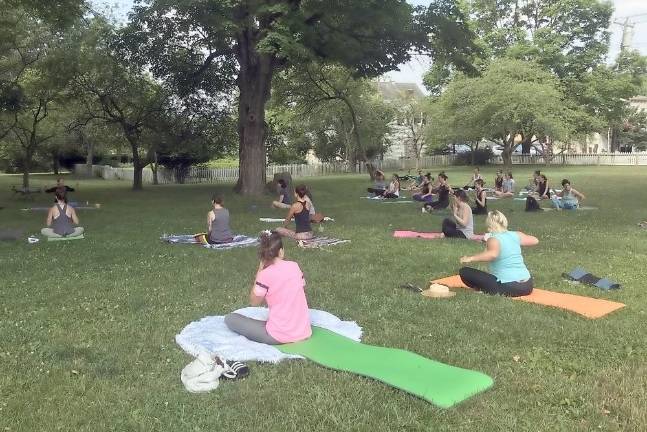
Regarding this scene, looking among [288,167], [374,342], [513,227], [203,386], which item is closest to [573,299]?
[374,342]

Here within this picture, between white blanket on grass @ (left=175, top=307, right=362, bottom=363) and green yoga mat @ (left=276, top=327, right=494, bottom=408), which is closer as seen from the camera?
green yoga mat @ (left=276, top=327, right=494, bottom=408)

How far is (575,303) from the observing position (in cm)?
712

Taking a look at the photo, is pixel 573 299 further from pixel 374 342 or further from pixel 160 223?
pixel 160 223

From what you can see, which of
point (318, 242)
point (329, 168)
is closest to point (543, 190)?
point (318, 242)

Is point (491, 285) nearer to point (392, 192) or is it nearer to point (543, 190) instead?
point (543, 190)

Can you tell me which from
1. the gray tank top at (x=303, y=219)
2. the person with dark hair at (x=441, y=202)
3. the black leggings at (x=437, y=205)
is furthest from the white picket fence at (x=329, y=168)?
the gray tank top at (x=303, y=219)

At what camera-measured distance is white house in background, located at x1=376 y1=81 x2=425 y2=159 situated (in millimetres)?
51875

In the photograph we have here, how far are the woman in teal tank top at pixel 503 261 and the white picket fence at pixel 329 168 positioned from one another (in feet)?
104

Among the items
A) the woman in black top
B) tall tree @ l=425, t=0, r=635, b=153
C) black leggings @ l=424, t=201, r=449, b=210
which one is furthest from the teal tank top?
tall tree @ l=425, t=0, r=635, b=153

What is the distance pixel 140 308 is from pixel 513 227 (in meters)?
9.81

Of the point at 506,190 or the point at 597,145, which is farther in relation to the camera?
the point at 597,145

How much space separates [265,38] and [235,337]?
44.6 ft

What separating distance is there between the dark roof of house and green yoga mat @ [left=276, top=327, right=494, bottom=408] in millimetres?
48314

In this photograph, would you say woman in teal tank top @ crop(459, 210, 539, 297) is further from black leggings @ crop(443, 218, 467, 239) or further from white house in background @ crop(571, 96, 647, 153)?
white house in background @ crop(571, 96, 647, 153)
